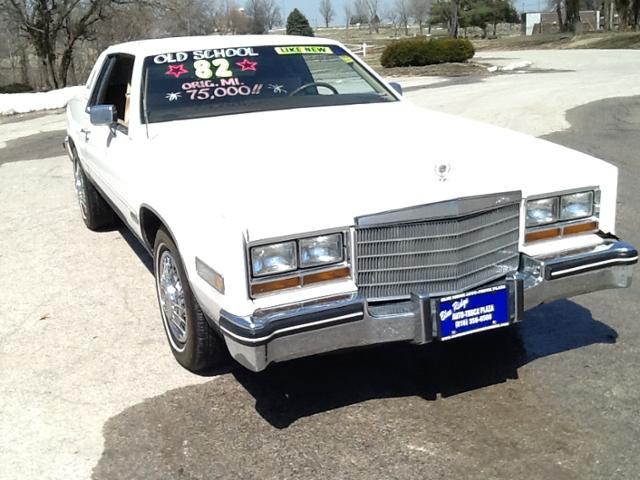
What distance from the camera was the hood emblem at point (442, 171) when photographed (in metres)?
3.24

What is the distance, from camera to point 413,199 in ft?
10.3

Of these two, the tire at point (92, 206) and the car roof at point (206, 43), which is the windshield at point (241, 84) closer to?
the car roof at point (206, 43)

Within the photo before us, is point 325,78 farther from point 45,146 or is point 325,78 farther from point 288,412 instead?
point 45,146

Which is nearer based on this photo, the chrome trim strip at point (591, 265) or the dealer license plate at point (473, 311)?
the dealer license plate at point (473, 311)

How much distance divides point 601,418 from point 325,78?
10.1 ft

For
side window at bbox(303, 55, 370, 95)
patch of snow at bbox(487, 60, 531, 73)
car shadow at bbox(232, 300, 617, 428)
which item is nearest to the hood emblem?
car shadow at bbox(232, 300, 617, 428)

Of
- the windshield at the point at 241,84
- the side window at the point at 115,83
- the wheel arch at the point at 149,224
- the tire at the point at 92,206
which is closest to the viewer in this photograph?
the wheel arch at the point at 149,224

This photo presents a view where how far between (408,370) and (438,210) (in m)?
1.08

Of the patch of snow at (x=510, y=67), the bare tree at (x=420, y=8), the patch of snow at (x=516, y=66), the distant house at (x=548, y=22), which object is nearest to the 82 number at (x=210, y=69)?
the patch of snow at (x=510, y=67)

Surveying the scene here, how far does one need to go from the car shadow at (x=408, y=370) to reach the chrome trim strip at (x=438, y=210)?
2.15ft

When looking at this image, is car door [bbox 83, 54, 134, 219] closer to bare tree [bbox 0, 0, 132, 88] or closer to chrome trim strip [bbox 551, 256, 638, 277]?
chrome trim strip [bbox 551, 256, 638, 277]

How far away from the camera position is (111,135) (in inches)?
193

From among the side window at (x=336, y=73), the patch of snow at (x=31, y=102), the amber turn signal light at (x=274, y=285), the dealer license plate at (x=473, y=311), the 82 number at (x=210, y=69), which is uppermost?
the 82 number at (x=210, y=69)

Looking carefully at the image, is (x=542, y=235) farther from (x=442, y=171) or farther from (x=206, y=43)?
(x=206, y=43)
